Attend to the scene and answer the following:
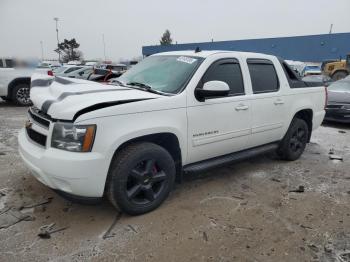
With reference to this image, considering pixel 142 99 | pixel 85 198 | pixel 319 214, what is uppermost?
pixel 142 99

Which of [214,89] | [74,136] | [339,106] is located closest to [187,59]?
[214,89]

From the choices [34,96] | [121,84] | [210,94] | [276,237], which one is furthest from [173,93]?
[276,237]

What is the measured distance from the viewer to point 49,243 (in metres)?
2.81

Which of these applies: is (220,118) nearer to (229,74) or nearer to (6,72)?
(229,74)

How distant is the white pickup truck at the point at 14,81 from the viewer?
31.9 ft

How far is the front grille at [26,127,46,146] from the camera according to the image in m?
3.04

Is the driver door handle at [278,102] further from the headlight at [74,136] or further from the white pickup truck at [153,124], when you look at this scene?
the headlight at [74,136]

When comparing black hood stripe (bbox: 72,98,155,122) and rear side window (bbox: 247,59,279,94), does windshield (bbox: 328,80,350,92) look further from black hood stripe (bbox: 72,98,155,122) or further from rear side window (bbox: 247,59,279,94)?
black hood stripe (bbox: 72,98,155,122)

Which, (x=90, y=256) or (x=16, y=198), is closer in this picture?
(x=90, y=256)

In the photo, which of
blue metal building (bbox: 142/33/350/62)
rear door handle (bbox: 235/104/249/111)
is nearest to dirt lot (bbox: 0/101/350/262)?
rear door handle (bbox: 235/104/249/111)

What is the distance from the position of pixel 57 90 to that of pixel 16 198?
4.58 ft

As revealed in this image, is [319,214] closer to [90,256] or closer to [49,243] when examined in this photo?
[90,256]

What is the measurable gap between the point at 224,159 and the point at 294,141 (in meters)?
1.85

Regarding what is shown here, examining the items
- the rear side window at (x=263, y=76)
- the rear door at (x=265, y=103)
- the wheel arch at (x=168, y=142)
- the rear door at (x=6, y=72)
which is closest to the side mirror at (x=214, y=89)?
the wheel arch at (x=168, y=142)
